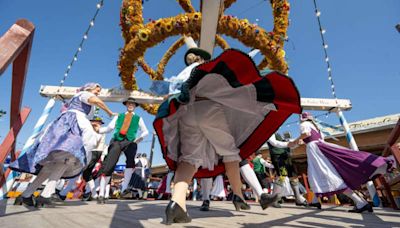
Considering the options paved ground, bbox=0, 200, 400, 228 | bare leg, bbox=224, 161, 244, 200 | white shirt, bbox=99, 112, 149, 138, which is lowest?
paved ground, bbox=0, 200, 400, 228

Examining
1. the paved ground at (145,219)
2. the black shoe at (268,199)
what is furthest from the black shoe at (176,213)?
the black shoe at (268,199)

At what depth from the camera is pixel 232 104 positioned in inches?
60.9

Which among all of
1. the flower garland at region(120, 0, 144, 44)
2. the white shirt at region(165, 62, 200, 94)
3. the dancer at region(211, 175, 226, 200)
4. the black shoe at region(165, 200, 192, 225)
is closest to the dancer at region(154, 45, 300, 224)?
the black shoe at region(165, 200, 192, 225)

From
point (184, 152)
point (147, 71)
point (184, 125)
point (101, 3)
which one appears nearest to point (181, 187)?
point (184, 152)

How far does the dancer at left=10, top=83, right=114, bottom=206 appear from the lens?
2162 mm

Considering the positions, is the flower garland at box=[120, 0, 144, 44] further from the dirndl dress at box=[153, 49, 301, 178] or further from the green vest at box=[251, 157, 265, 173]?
the dirndl dress at box=[153, 49, 301, 178]

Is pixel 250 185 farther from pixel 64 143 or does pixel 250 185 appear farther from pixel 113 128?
pixel 113 128

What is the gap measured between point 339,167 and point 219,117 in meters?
2.04

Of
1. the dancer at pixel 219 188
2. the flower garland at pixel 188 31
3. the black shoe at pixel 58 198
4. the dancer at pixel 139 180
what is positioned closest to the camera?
the black shoe at pixel 58 198

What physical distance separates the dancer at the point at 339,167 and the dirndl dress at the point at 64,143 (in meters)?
2.30

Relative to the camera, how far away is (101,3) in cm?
534

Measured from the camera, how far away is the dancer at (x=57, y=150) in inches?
85.1

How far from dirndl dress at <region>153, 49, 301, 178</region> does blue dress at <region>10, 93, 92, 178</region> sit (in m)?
1.13

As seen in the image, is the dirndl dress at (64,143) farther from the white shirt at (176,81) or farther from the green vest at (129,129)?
the green vest at (129,129)
